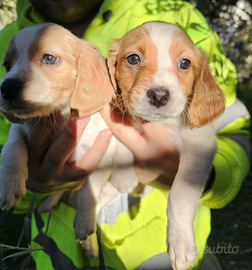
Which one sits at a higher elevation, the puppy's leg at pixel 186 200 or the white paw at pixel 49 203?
the puppy's leg at pixel 186 200

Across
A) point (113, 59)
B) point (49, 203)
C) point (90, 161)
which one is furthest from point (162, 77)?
point (49, 203)

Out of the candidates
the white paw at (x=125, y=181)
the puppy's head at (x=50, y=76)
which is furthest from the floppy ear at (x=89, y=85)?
the white paw at (x=125, y=181)

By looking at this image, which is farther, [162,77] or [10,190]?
[10,190]

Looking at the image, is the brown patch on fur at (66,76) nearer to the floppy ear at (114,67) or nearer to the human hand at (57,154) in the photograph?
the floppy ear at (114,67)

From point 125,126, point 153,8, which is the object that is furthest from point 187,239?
point 153,8

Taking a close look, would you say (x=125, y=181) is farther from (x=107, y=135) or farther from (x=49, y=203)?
(x=49, y=203)

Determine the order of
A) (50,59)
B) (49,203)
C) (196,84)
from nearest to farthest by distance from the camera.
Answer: (50,59), (196,84), (49,203)

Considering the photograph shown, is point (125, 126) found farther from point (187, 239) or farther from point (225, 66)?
point (225, 66)
